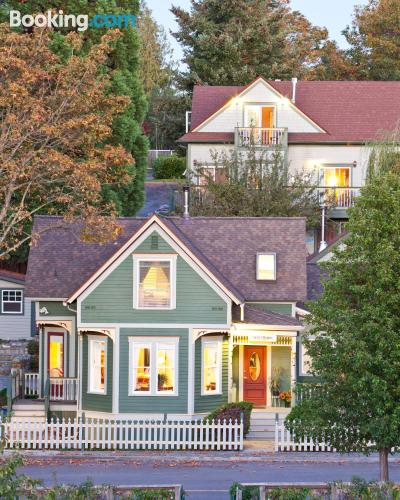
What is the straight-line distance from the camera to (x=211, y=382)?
37719 mm

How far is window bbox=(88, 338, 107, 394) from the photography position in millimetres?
37531

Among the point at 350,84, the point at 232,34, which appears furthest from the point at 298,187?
the point at 232,34

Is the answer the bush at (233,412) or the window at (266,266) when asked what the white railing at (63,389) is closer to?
the bush at (233,412)

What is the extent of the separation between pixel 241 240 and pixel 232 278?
5.60 feet

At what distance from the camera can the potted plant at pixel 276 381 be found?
130 feet

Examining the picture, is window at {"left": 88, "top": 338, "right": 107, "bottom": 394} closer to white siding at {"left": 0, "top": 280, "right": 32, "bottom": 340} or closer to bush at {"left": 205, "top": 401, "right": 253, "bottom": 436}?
bush at {"left": 205, "top": 401, "right": 253, "bottom": 436}

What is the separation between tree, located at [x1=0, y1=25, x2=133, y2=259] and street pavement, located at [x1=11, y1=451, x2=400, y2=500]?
6.53 m

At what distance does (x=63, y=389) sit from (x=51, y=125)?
873cm

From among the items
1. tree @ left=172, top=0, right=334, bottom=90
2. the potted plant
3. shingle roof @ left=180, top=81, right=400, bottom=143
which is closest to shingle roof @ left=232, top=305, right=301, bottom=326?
the potted plant

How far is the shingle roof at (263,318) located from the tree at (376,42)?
153 feet

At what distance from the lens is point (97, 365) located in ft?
124

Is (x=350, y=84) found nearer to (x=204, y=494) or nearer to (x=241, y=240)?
(x=241, y=240)

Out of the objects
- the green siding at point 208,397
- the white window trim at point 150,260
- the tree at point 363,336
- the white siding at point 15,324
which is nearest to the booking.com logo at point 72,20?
the white siding at point 15,324

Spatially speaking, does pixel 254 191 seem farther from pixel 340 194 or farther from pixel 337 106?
pixel 337 106
